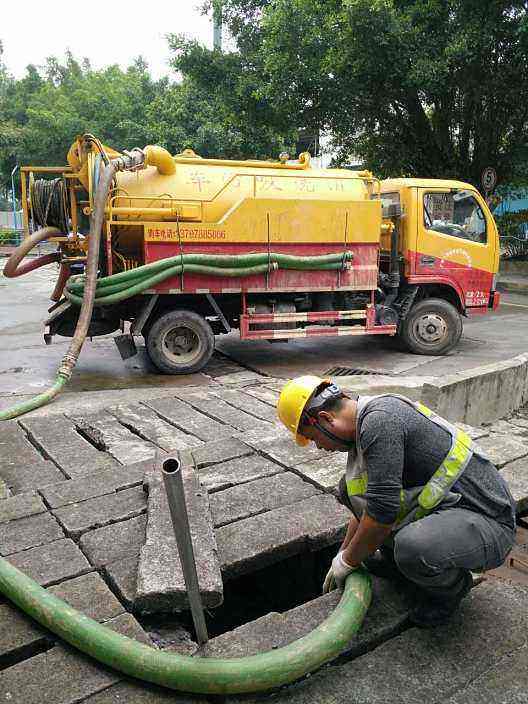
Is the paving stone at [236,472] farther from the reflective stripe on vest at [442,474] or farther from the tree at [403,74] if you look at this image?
the tree at [403,74]

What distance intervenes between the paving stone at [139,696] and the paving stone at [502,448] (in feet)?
8.97

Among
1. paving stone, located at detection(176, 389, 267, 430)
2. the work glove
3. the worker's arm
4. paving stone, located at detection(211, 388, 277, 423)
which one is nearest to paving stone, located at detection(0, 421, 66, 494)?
paving stone, located at detection(176, 389, 267, 430)

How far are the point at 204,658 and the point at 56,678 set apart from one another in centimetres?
57

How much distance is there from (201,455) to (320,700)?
2.19 m

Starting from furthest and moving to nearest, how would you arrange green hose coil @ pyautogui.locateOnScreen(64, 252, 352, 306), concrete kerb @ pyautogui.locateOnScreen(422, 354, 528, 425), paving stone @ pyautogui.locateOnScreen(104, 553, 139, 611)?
green hose coil @ pyautogui.locateOnScreen(64, 252, 352, 306) → concrete kerb @ pyautogui.locateOnScreen(422, 354, 528, 425) → paving stone @ pyautogui.locateOnScreen(104, 553, 139, 611)

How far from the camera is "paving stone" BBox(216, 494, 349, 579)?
3.00 meters

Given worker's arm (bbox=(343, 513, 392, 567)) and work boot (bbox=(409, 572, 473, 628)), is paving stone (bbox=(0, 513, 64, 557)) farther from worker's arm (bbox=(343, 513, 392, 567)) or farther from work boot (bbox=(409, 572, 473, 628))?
work boot (bbox=(409, 572, 473, 628))

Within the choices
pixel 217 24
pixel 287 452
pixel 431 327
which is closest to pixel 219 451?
pixel 287 452

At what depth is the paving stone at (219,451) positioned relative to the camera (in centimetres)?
413

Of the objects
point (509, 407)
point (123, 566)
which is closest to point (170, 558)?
point (123, 566)

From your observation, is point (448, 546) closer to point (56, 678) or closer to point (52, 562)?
point (56, 678)

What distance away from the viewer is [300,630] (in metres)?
2.52

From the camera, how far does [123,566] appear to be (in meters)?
2.91

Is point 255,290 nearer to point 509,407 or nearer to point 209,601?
point 509,407
